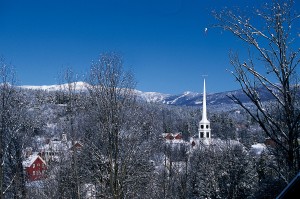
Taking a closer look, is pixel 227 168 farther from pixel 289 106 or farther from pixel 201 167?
pixel 289 106

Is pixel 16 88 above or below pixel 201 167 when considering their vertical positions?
above

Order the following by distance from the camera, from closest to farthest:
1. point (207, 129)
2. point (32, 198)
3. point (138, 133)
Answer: point (138, 133), point (32, 198), point (207, 129)

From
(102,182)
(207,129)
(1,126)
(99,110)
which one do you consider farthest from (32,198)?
(207,129)

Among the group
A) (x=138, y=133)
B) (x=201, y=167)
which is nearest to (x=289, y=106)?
(x=138, y=133)

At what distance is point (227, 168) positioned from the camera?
30.8m

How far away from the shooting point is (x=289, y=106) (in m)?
6.29

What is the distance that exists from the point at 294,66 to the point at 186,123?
408 ft

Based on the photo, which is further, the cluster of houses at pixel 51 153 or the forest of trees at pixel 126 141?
the cluster of houses at pixel 51 153

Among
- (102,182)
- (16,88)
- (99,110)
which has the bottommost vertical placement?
(102,182)

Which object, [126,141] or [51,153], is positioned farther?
[51,153]

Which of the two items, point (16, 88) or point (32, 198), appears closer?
point (16, 88)

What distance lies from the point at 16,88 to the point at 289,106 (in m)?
13.8

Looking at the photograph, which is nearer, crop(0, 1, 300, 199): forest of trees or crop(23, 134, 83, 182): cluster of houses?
crop(0, 1, 300, 199): forest of trees

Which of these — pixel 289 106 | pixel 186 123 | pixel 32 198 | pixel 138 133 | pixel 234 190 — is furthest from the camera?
pixel 186 123
